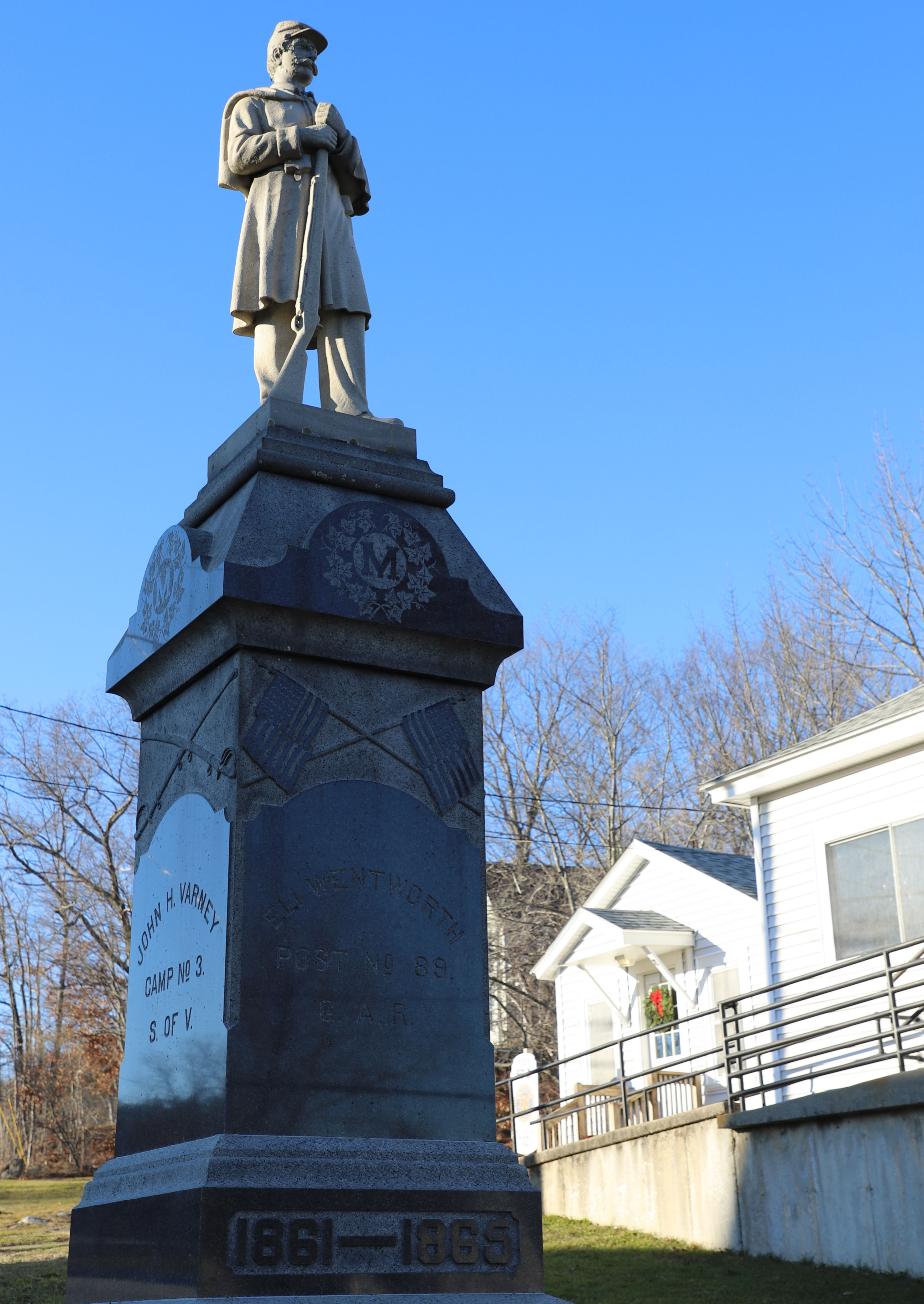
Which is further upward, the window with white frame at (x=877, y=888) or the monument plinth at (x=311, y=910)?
the window with white frame at (x=877, y=888)

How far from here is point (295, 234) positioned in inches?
265

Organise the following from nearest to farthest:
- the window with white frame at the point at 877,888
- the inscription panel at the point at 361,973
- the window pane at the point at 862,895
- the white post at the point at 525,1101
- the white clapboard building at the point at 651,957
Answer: the inscription panel at the point at 361,973 < the window with white frame at the point at 877,888 < the window pane at the point at 862,895 < the white post at the point at 525,1101 < the white clapboard building at the point at 651,957

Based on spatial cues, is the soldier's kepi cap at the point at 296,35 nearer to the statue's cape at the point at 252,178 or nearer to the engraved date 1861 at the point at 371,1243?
the statue's cape at the point at 252,178

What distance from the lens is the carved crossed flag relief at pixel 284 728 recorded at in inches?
214

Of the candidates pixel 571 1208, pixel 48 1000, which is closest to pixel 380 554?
pixel 571 1208

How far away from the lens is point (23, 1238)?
15766 mm

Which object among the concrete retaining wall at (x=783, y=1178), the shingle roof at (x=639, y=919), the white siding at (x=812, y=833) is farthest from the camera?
the shingle roof at (x=639, y=919)

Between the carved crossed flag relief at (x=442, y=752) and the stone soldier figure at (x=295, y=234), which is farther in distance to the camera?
the stone soldier figure at (x=295, y=234)

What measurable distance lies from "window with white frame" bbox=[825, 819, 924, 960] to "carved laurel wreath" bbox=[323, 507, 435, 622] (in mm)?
12499

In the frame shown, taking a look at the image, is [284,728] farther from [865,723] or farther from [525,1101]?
[525,1101]

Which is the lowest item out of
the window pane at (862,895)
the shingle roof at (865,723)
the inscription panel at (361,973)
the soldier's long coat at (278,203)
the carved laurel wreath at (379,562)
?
the inscription panel at (361,973)

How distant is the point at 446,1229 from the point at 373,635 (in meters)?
2.13

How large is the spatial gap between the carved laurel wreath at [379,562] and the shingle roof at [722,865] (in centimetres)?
1989

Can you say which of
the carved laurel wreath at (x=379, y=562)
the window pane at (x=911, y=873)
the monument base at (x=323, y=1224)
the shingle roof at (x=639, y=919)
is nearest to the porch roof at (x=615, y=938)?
the shingle roof at (x=639, y=919)
